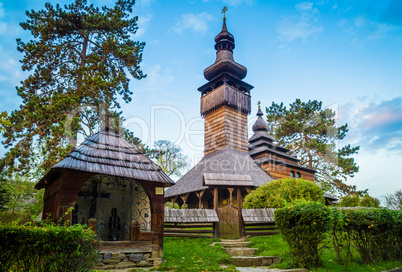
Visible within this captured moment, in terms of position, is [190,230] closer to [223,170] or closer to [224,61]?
[223,170]

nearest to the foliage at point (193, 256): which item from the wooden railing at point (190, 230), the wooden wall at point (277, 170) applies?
the wooden railing at point (190, 230)

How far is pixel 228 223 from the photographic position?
12188 millimetres

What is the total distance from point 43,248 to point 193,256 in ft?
17.8

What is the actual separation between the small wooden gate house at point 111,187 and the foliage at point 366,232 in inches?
183

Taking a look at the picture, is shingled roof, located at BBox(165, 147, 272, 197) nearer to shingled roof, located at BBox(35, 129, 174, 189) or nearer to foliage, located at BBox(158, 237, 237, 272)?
foliage, located at BBox(158, 237, 237, 272)

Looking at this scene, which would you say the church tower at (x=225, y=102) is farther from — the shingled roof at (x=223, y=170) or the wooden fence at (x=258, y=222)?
the wooden fence at (x=258, y=222)

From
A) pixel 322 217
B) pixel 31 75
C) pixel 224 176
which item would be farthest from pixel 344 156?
pixel 31 75

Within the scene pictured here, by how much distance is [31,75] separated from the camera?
51.8ft

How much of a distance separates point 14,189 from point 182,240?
749 inches

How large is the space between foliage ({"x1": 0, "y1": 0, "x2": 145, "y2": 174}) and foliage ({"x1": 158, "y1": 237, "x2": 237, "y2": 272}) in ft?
22.0

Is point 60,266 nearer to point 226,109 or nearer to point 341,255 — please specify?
point 341,255

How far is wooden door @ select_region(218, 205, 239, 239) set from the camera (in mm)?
12016

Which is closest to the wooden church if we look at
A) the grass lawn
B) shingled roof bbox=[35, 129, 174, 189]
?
the grass lawn

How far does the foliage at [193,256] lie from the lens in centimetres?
701
